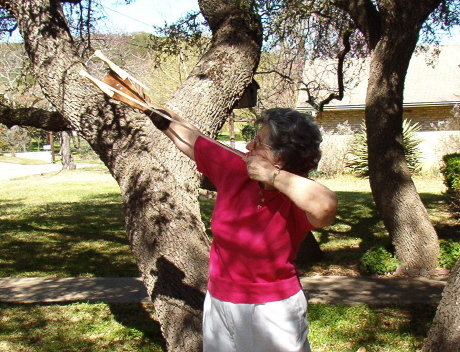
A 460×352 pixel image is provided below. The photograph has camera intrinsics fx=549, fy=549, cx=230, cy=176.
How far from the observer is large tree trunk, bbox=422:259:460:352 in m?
3.02

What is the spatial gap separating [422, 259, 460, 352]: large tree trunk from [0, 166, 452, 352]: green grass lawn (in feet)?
4.89

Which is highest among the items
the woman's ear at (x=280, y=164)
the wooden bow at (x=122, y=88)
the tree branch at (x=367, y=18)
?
the tree branch at (x=367, y=18)

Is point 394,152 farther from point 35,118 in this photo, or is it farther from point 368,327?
point 35,118

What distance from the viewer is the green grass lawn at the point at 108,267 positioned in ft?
15.8

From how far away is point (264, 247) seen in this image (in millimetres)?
2354

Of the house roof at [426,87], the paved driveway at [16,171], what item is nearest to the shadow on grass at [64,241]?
the house roof at [426,87]

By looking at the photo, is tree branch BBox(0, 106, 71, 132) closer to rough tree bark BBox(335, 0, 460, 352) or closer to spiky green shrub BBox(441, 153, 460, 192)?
rough tree bark BBox(335, 0, 460, 352)

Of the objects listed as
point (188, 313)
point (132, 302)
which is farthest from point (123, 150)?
point (132, 302)

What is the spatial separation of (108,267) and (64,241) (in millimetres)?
2380

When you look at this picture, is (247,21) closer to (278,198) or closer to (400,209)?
(278,198)

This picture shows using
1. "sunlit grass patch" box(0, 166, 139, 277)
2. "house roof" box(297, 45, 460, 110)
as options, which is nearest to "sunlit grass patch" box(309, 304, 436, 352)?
"sunlit grass patch" box(0, 166, 139, 277)

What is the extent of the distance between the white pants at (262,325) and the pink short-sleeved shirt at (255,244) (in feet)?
0.12

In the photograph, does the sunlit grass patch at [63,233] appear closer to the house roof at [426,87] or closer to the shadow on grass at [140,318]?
the shadow on grass at [140,318]

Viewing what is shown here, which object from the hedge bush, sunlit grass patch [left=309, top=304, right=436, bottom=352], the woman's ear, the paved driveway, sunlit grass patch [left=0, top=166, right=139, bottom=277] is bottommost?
the paved driveway
